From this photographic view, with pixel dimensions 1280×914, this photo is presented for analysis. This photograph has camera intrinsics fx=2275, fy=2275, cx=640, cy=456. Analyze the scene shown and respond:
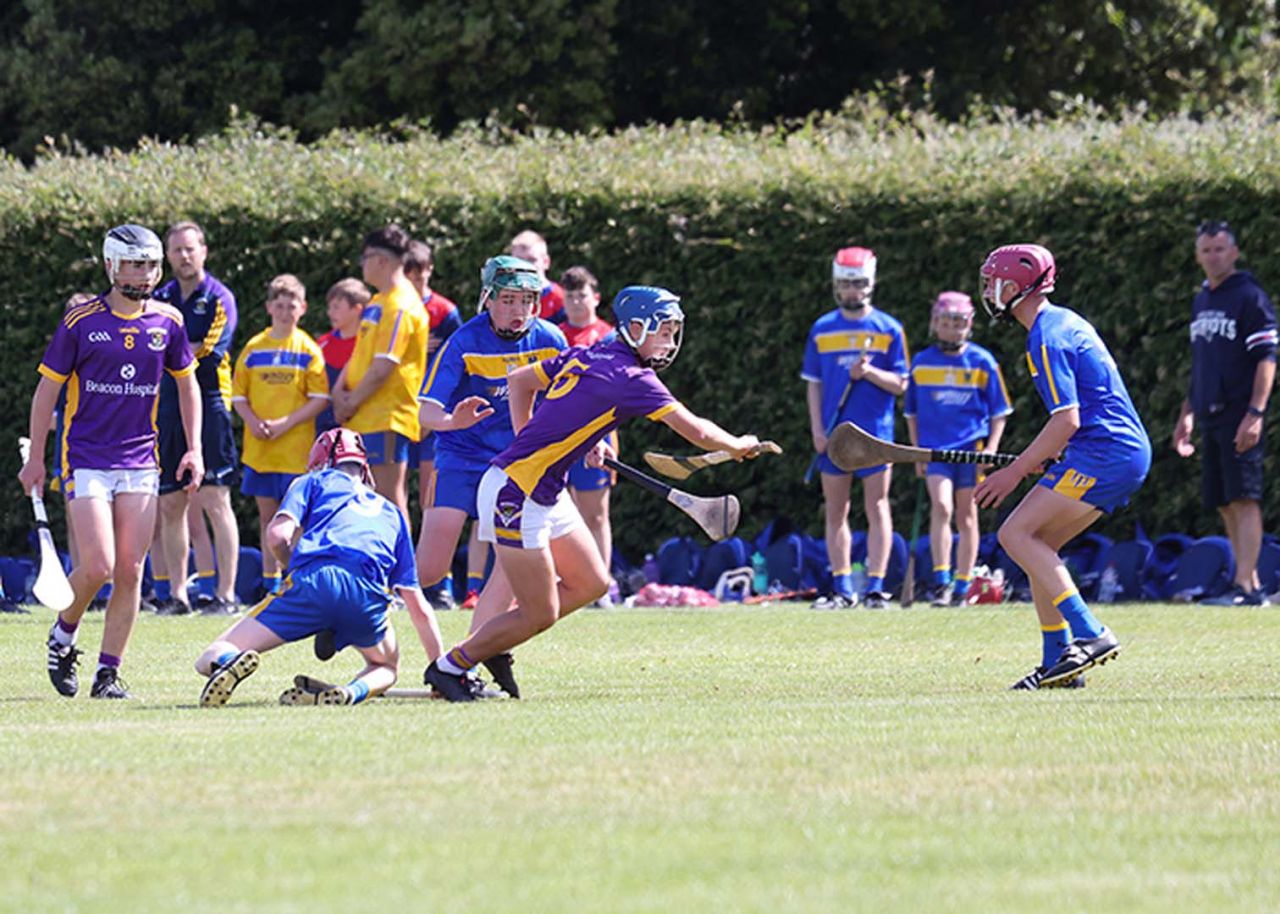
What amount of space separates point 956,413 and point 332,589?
7502 millimetres

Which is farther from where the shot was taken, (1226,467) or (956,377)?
(956,377)

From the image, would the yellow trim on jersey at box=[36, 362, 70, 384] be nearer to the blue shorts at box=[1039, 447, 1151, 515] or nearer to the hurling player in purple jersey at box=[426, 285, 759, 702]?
the hurling player in purple jersey at box=[426, 285, 759, 702]

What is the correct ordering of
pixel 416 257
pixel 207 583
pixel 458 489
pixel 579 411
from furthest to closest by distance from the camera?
pixel 207 583 → pixel 416 257 → pixel 458 489 → pixel 579 411

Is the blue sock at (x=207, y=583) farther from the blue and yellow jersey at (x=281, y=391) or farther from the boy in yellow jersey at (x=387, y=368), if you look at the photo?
the boy in yellow jersey at (x=387, y=368)

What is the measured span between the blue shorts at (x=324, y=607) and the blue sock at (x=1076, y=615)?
3012mm

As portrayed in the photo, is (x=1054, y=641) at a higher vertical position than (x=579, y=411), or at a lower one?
lower

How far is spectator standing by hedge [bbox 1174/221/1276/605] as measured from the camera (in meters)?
15.2

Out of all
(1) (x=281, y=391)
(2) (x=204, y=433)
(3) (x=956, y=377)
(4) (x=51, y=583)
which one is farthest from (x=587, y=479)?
(4) (x=51, y=583)

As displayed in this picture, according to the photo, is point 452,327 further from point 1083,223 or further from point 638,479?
point 638,479

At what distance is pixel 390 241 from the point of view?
15148 millimetres

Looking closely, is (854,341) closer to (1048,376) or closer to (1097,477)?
(1097,477)

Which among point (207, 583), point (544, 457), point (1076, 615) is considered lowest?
point (207, 583)

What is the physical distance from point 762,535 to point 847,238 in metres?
2.37

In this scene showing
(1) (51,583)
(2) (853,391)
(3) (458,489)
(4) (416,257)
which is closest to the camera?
(1) (51,583)
